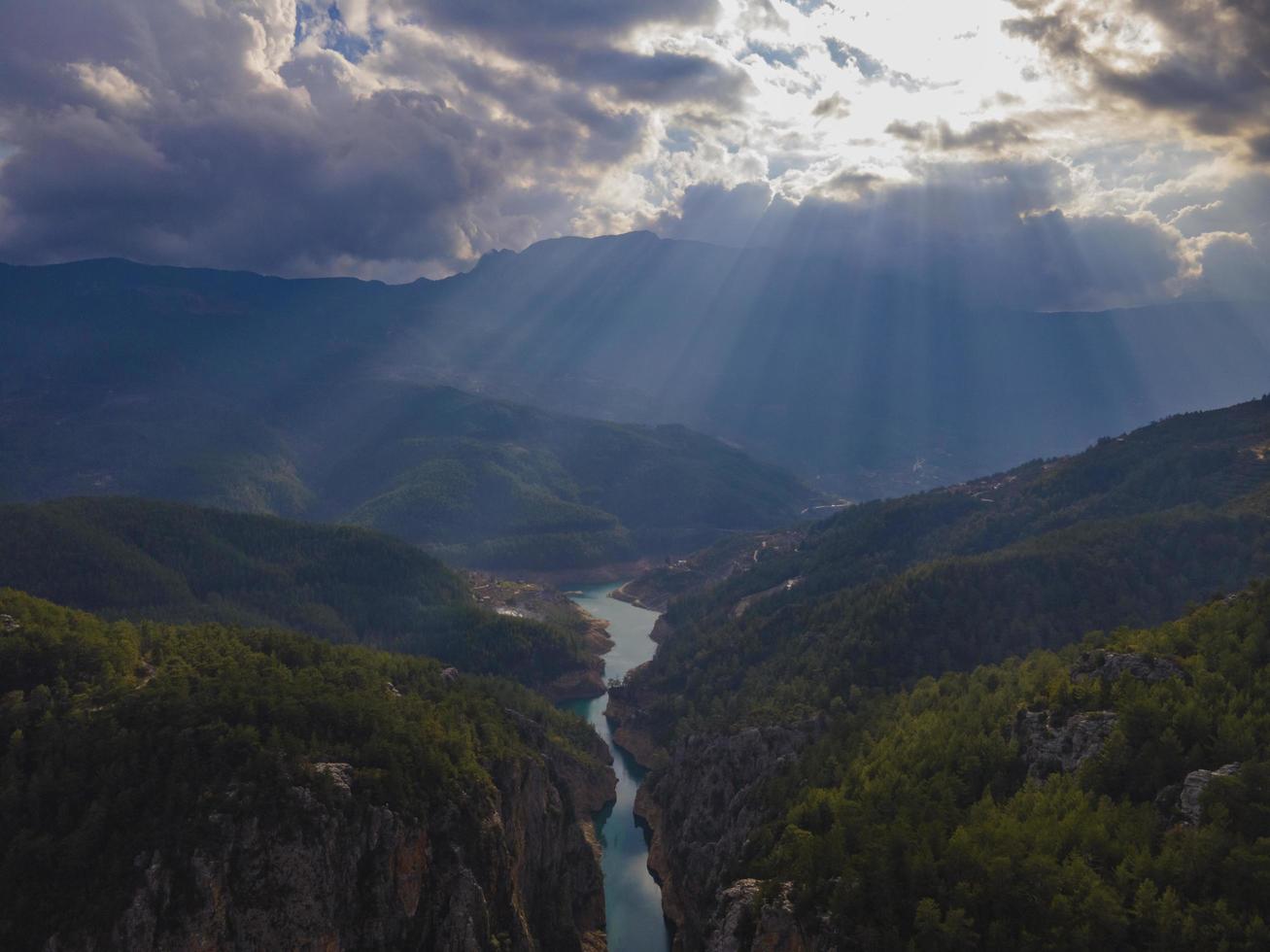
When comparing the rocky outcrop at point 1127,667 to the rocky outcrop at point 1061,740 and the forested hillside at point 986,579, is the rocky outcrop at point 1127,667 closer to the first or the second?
the rocky outcrop at point 1061,740

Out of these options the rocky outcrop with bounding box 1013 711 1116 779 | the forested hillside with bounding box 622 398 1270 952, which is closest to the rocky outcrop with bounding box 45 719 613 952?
the forested hillside with bounding box 622 398 1270 952

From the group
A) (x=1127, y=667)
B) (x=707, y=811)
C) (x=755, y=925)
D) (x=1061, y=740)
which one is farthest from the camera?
(x=707, y=811)

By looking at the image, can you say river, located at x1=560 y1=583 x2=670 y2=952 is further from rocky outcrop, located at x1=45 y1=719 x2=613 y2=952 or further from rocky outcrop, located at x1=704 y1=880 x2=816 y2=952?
rocky outcrop, located at x1=704 y1=880 x2=816 y2=952

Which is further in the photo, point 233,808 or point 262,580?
point 262,580

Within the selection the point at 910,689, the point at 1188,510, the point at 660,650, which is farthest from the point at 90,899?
the point at 1188,510

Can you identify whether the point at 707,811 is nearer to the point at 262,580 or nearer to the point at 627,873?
the point at 627,873

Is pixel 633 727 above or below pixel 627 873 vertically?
below

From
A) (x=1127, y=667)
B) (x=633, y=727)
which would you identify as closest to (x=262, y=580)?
(x=633, y=727)

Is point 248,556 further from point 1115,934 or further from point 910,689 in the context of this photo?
point 1115,934
